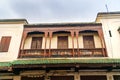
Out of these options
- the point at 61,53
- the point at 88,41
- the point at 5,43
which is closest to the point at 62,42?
the point at 61,53

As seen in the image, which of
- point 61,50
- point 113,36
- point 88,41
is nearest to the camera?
point 61,50

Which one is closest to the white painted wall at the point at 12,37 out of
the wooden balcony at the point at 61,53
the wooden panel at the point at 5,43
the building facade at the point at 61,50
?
the building facade at the point at 61,50

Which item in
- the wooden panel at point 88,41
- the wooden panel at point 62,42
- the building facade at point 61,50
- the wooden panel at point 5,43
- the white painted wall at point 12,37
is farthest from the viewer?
the wooden panel at point 62,42

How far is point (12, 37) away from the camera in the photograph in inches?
640

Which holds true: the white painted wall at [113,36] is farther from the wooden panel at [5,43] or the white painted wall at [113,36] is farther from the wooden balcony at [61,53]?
the wooden panel at [5,43]

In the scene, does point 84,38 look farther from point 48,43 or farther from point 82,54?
point 48,43

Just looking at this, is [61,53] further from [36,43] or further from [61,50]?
[36,43]

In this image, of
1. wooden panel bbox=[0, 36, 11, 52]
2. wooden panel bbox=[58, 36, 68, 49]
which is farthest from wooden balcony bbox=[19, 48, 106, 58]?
wooden panel bbox=[0, 36, 11, 52]

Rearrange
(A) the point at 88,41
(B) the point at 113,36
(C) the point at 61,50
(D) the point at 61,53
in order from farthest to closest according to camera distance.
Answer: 1. (A) the point at 88,41
2. (B) the point at 113,36
3. (C) the point at 61,50
4. (D) the point at 61,53

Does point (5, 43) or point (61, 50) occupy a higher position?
point (5, 43)

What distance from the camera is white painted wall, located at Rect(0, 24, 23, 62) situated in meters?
15.2

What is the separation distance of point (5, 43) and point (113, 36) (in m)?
9.96

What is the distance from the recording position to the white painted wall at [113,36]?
14992 millimetres

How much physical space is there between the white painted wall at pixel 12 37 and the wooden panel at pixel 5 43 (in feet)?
0.94
